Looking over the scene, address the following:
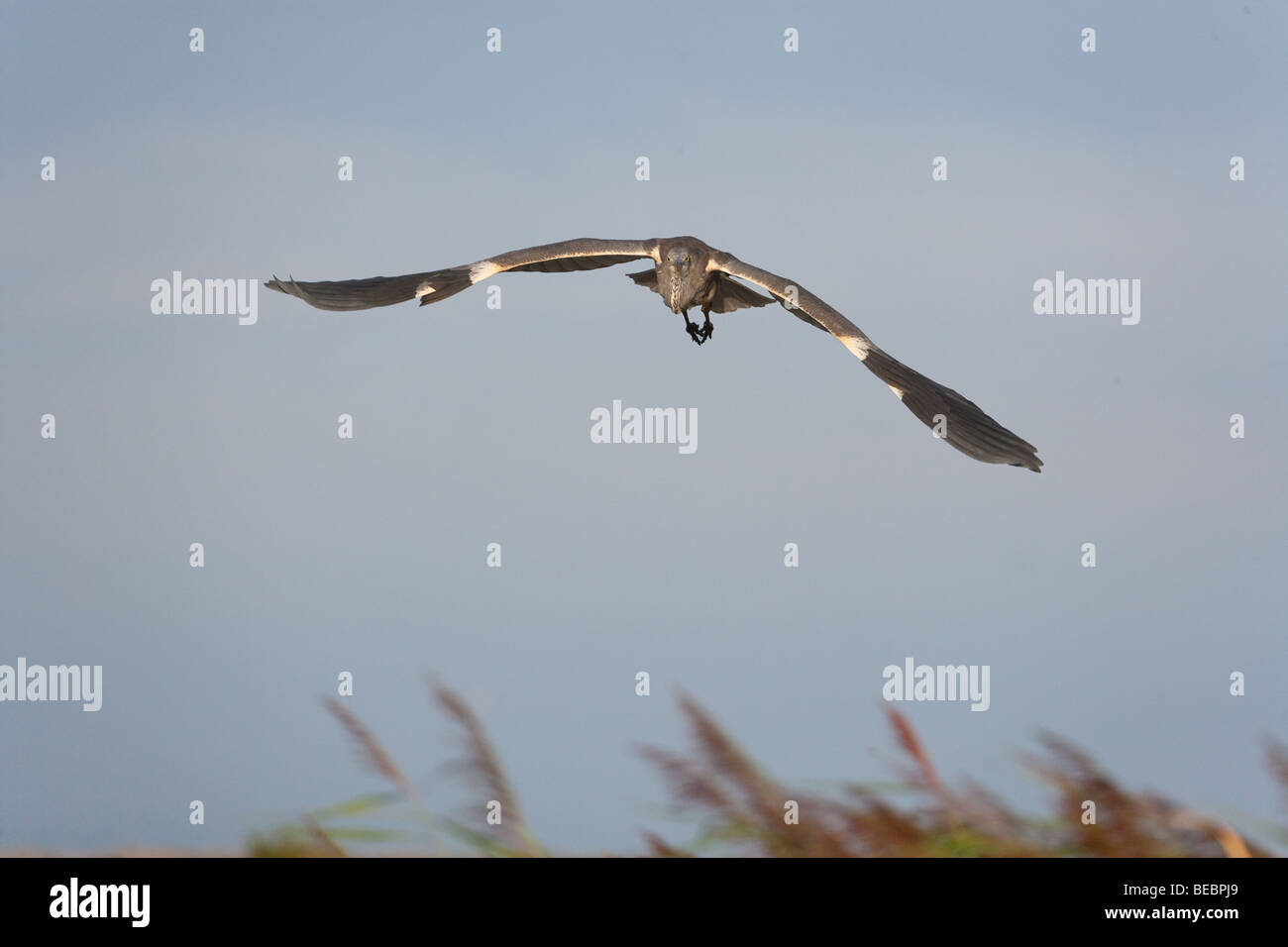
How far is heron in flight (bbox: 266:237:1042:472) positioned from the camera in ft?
41.3

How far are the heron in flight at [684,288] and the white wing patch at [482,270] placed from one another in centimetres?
1

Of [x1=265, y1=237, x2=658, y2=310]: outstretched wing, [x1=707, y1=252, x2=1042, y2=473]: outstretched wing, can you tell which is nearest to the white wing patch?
[x1=265, y1=237, x2=658, y2=310]: outstretched wing

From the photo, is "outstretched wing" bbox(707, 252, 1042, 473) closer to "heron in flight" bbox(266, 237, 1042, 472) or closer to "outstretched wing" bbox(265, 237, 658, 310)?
"heron in flight" bbox(266, 237, 1042, 472)

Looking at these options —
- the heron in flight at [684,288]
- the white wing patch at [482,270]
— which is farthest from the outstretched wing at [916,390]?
the white wing patch at [482,270]

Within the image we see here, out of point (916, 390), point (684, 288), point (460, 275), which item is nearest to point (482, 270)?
point (460, 275)

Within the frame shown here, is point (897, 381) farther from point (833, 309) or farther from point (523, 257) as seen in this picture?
point (523, 257)

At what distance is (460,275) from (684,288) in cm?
242

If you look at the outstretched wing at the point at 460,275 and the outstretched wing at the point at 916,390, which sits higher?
the outstretched wing at the point at 460,275

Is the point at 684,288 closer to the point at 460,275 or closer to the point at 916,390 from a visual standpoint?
the point at 460,275

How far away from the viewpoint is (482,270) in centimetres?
1496

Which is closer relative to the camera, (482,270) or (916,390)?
(916,390)

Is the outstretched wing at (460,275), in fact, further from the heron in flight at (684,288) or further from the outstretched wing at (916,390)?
the outstretched wing at (916,390)

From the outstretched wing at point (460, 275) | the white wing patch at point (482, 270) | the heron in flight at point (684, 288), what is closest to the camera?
the heron in flight at point (684, 288)

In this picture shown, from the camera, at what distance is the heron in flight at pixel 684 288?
1258 cm
